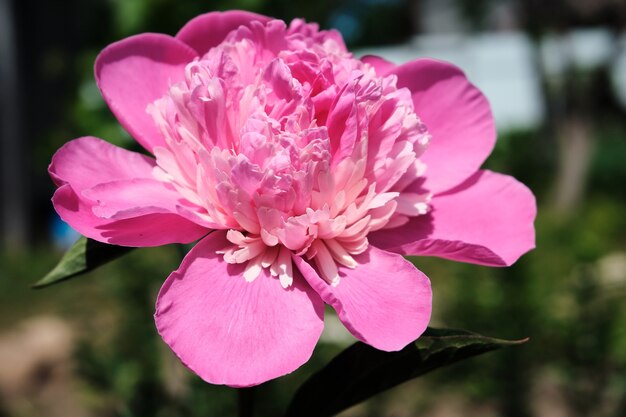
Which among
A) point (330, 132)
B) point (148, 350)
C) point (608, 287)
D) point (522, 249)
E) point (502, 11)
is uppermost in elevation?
point (330, 132)

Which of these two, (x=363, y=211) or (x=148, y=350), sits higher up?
(x=363, y=211)

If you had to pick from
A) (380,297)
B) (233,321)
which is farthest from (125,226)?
(380,297)

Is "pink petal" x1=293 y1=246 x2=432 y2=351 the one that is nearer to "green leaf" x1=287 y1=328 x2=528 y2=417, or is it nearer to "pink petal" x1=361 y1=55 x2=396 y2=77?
"green leaf" x1=287 y1=328 x2=528 y2=417

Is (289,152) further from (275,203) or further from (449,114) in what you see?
(449,114)

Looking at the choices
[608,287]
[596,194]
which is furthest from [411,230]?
[596,194]

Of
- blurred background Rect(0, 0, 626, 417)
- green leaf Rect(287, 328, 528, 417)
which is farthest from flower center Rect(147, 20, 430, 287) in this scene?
blurred background Rect(0, 0, 626, 417)

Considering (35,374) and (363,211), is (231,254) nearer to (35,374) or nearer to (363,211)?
(363,211)

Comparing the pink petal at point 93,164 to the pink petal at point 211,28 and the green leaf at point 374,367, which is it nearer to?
the pink petal at point 211,28
